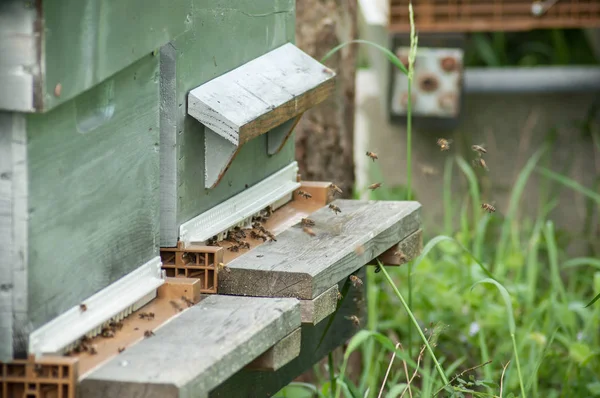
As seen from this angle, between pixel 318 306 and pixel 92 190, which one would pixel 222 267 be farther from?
pixel 92 190

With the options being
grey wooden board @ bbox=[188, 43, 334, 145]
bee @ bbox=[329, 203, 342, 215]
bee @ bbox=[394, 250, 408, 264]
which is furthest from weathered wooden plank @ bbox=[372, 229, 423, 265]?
grey wooden board @ bbox=[188, 43, 334, 145]

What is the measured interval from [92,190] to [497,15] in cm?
428

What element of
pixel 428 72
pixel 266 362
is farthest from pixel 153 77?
pixel 428 72

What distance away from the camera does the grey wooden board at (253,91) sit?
8.69 ft

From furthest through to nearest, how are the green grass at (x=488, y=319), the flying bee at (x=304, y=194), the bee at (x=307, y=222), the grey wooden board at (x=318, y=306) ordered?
the green grass at (x=488, y=319) < the flying bee at (x=304, y=194) < the bee at (x=307, y=222) < the grey wooden board at (x=318, y=306)

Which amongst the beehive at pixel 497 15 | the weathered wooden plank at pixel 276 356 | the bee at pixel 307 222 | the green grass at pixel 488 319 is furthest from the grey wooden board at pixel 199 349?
the beehive at pixel 497 15

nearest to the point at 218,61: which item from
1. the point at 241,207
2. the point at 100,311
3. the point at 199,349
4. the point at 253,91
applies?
the point at 253,91

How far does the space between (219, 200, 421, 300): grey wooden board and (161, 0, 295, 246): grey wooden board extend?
202 mm

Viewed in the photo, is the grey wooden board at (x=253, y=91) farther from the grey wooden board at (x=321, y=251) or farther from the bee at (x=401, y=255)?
the bee at (x=401, y=255)

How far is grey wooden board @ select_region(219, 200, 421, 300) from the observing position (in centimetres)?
258

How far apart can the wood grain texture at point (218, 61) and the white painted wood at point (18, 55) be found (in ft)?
2.06

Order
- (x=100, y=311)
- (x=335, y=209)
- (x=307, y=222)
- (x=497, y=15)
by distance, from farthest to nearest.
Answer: (x=497, y=15), (x=335, y=209), (x=307, y=222), (x=100, y=311)

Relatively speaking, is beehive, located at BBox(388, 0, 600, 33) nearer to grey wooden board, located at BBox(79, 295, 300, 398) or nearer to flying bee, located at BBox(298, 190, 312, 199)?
flying bee, located at BBox(298, 190, 312, 199)

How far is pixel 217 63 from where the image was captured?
2793 millimetres
